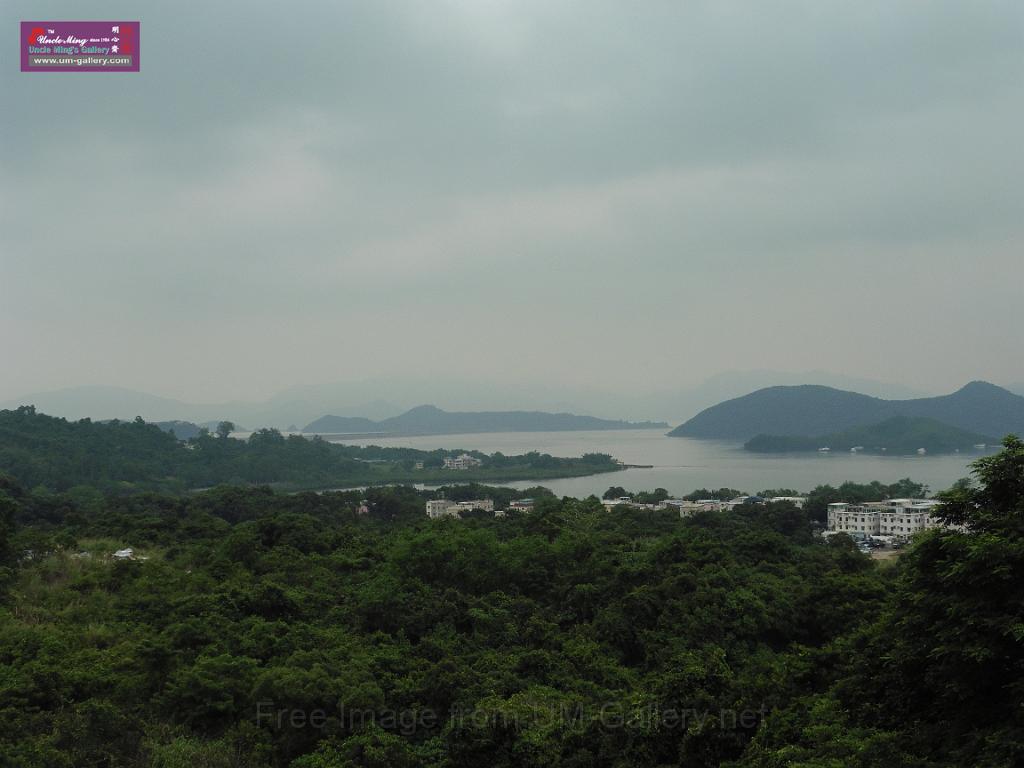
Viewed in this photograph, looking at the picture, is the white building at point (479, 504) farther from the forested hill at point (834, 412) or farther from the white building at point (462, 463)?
the forested hill at point (834, 412)

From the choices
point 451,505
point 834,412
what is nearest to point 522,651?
point 451,505

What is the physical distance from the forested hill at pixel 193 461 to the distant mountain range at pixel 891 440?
20766 millimetres

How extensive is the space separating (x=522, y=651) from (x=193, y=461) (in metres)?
42.8

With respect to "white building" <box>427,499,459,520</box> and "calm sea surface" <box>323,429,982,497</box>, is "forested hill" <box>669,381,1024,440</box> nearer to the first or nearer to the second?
"calm sea surface" <box>323,429,982,497</box>

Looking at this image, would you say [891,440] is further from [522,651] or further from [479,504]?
[522,651]

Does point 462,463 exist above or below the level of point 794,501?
below

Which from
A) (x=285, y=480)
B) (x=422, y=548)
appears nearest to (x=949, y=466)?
(x=285, y=480)

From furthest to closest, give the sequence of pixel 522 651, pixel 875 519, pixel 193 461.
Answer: pixel 193 461
pixel 875 519
pixel 522 651

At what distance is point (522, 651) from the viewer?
8797 mm

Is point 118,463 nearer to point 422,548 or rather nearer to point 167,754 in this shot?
point 422,548

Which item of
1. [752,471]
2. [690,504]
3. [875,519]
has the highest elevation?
[875,519]

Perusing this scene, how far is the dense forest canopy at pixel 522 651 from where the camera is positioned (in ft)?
15.6

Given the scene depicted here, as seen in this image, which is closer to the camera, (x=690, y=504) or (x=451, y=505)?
(x=690, y=504)

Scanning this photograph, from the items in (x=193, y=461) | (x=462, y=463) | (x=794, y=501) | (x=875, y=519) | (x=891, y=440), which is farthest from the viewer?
(x=891, y=440)
